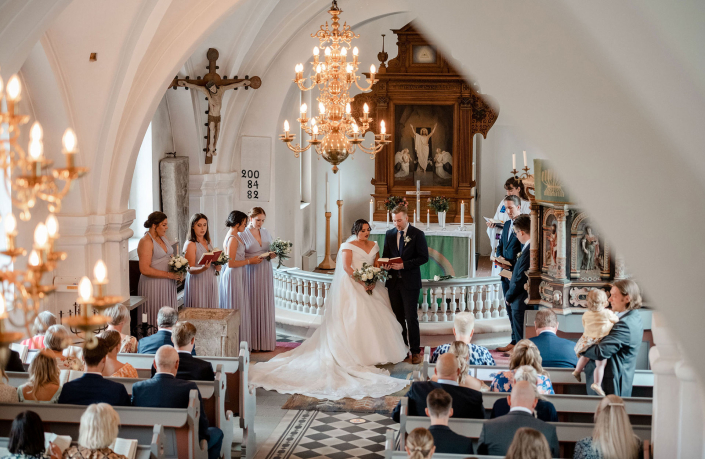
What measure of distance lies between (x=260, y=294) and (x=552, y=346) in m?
4.34

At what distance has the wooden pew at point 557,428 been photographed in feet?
14.4

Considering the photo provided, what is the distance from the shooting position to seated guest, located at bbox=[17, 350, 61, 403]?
4766mm

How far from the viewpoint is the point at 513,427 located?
4.09 m

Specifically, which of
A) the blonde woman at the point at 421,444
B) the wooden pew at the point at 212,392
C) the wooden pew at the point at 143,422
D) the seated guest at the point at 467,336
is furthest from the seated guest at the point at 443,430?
the wooden pew at the point at 212,392

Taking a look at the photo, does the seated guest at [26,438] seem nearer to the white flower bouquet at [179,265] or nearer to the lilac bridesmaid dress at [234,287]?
the white flower bouquet at [179,265]

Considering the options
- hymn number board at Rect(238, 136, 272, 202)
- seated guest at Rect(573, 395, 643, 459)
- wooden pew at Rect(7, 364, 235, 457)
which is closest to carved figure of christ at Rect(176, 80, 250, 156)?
hymn number board at Rect(238, 136, 272, 202)

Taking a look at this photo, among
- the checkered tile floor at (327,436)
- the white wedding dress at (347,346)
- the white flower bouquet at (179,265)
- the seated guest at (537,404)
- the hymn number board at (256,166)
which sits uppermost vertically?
the hymn number board at (256,166)

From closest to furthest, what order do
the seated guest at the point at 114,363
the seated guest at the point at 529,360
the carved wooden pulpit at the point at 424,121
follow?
the seated guest at the point at 529,360, the seated guest at the point at 114,363, the carved wooden pulpit at the point at 424,121

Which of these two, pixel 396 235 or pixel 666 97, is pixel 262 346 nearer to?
pixel 396 235

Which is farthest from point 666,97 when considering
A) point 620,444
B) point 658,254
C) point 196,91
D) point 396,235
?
point 196,91

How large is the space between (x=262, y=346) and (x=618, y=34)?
8608 mm

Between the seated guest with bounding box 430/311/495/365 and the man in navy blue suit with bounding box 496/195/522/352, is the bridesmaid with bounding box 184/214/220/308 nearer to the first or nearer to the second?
the man in navy blue suit with bounding box 496/195/522/352

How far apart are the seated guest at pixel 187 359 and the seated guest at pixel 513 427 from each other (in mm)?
2431

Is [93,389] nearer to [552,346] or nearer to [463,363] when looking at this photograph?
[463,363]
